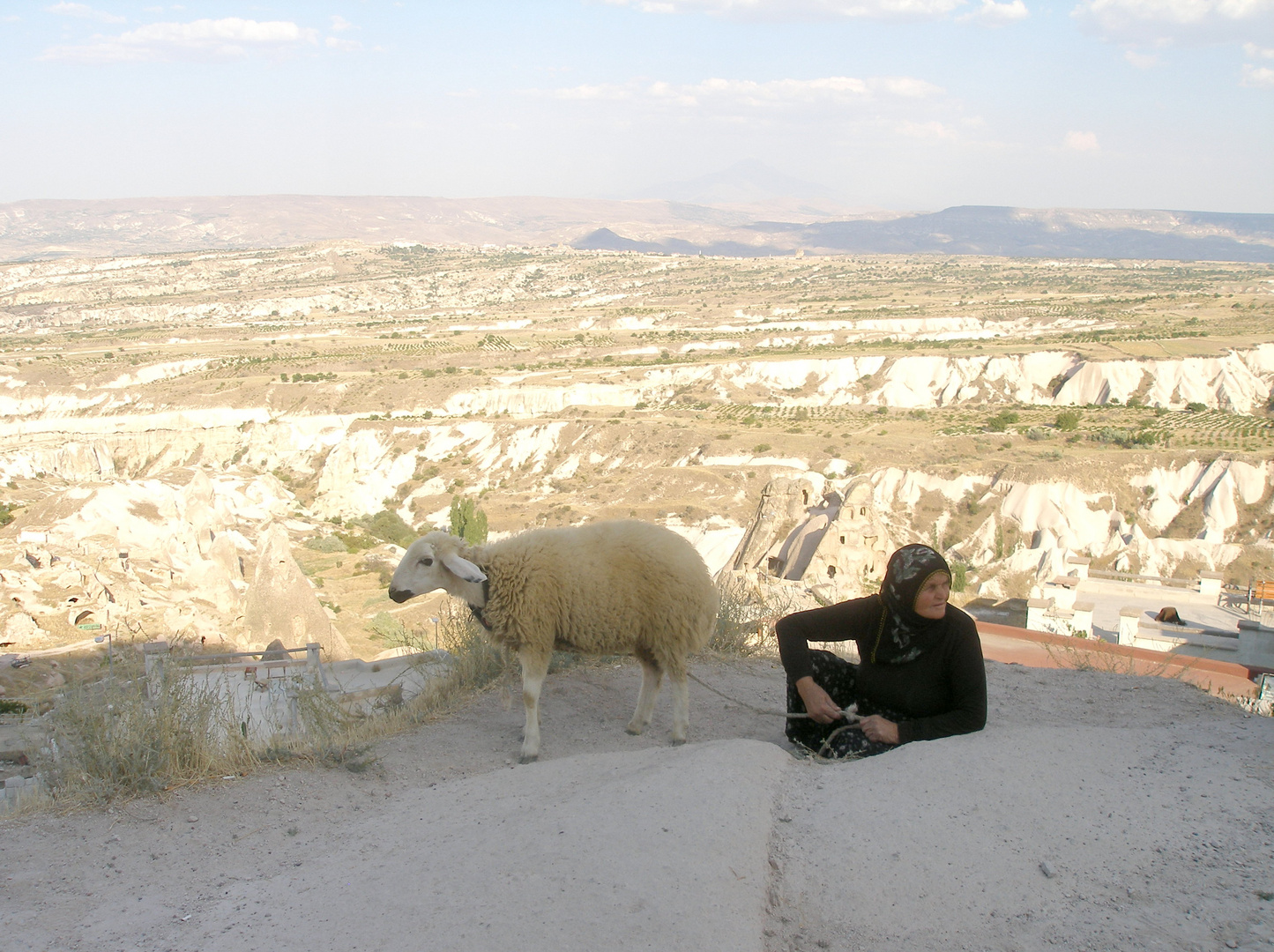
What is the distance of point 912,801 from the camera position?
4.71 m

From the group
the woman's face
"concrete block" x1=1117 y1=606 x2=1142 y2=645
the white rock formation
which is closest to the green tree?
the white rock formation

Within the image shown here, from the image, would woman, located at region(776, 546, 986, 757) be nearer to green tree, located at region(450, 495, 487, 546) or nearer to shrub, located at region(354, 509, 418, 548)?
green tree, located at region(450, 495, 487, 546)

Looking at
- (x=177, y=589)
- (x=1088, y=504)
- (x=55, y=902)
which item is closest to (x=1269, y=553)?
(x=1088, y=504)

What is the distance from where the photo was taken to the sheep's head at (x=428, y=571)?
21.0 feet

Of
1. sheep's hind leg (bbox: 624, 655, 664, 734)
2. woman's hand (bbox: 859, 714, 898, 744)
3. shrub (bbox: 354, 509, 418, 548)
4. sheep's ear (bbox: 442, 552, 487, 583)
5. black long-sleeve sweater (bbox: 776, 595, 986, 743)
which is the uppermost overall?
sheep's ear (bbox: 442, 552, 487, 583)


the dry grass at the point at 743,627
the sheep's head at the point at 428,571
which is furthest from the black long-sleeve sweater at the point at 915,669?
the sheep's head at the point at 428,571

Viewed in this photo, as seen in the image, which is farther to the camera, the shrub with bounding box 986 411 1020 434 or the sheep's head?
the shrub with bounding box 986 411 1020 434

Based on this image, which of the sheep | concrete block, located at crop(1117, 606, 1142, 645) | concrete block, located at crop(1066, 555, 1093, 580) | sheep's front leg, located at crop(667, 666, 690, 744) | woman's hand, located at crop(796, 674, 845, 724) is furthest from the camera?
concrete block, located at crop(1066, 555, 1093, 580)

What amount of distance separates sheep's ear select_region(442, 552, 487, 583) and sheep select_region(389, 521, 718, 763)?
34 mm

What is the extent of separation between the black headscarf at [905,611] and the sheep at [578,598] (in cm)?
131

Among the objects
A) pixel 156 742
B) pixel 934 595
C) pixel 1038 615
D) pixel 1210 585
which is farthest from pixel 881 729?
pixel 1210 585

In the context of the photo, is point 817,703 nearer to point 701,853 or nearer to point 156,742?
point 701,853

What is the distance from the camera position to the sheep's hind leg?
6.71 metres

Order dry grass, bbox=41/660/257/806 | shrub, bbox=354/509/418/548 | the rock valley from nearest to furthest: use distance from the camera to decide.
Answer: dry grass, bbox=41/660/257/806 → the rock valley → shrub, bbox=354/509/418/548
